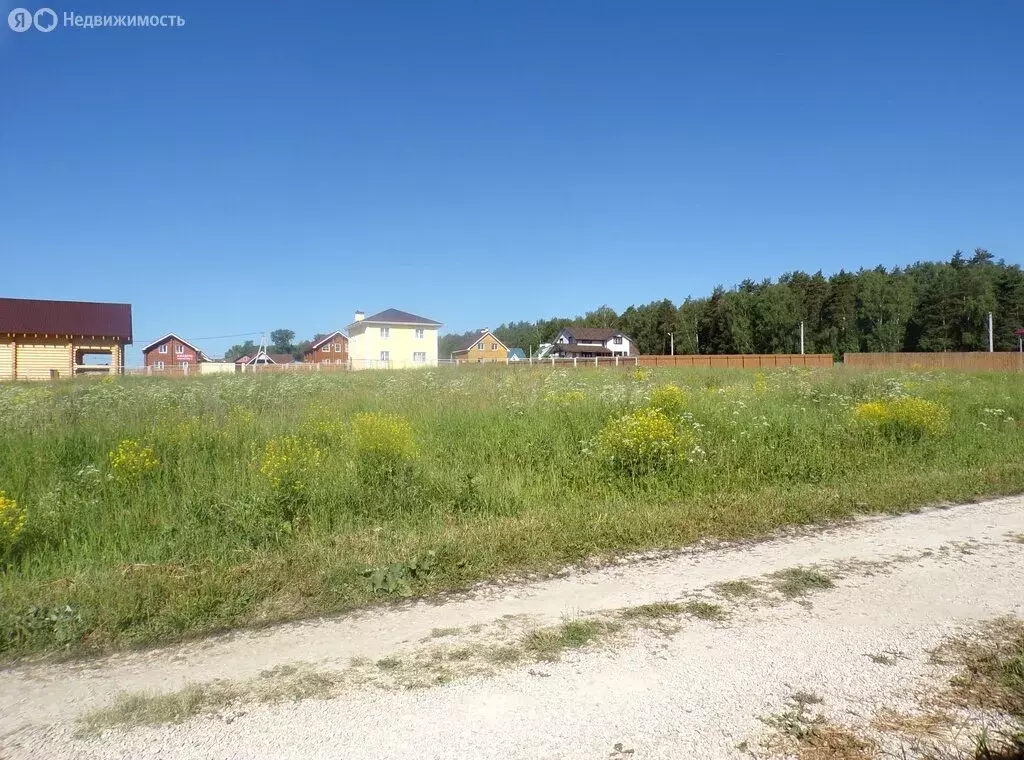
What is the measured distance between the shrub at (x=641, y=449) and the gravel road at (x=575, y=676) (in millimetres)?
3009

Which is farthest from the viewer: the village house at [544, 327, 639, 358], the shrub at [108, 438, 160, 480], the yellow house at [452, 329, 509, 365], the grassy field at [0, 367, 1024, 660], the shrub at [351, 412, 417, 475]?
the village house at [544, 327, 639, 358]

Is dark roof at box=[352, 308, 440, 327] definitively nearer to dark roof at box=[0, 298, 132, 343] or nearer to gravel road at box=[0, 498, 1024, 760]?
dark roof at box=[0, 298, 132, 343]

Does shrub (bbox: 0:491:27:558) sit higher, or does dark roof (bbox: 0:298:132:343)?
dark roof (bbox: 0:298:132:343)

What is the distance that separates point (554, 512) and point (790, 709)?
3.52 m

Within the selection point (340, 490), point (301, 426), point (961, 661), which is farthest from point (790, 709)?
point (301, 426)

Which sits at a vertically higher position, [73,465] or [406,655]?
[73,465]

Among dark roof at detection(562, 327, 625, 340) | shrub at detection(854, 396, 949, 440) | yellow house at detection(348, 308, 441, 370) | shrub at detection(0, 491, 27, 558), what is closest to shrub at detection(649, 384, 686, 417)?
shrub at detection(854, 396, 949, 440)

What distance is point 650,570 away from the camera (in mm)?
4844

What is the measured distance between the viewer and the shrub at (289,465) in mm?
6457

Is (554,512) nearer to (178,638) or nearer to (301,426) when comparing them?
(178,638)

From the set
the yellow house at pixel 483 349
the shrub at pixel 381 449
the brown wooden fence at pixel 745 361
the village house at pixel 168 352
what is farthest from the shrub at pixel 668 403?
the yellow house at pixel 483 349

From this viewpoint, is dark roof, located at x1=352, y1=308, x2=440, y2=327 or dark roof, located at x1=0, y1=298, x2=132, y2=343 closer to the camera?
dark roof, located at x1=0, y1=298, x2=132, y2=343

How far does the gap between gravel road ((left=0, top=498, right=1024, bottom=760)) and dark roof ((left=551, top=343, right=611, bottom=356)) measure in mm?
92941

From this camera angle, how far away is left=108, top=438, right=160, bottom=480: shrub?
6.86 meters
